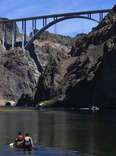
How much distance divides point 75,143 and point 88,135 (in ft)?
33.5

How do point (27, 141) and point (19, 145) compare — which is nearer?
point (27, 141)

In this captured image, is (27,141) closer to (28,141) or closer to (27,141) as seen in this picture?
(27,141)

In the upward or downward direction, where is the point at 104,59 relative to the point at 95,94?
upward

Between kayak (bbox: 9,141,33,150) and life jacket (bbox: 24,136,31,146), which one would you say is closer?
life jacket (bbox: 24,136,31,146)

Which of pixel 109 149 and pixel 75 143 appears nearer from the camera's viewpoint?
pixel 109 149

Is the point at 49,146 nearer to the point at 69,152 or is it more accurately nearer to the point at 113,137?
the point at 69,152

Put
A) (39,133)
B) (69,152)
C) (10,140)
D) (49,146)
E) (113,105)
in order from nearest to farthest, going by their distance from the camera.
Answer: (69,152), (49,146), (10,140), (39,133), (113,105)

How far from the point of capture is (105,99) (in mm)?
189375

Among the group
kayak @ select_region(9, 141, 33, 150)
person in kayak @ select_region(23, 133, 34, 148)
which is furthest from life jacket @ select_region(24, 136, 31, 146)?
kayak @ select_region(9, 141, 33, 150)

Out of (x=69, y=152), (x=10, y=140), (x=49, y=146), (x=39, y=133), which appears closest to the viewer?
(x=69, y=152)

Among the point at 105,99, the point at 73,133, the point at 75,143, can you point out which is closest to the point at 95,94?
the point at 105,99

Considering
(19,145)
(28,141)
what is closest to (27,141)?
(28,141)

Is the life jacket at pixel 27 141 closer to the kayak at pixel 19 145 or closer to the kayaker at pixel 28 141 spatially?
the kayaker at pixel 28 141

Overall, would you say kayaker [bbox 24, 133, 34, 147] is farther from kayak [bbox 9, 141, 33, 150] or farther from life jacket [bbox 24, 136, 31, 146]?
kayak [bbox 9, 141, 33, 150]
